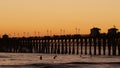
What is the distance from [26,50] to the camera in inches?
7402

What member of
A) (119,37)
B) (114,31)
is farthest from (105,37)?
(114,31)

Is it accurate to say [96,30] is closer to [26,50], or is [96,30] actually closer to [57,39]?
[57,39]

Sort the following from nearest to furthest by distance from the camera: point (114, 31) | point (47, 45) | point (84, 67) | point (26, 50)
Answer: point (84, 67) < point (114, 31) < point (47, 45) < point (26, 50)

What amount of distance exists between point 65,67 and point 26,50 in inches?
3835

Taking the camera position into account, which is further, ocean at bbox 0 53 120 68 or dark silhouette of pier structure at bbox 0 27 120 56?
dark silhouette of pier structure at bbox 0 27 120 56

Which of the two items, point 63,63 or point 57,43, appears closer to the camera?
point 63,63

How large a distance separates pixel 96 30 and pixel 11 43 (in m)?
42.8

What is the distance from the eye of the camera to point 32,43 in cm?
18488

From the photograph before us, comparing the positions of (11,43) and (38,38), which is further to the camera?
(11,43)

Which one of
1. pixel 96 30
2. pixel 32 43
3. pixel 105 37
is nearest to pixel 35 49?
pixel 32 43

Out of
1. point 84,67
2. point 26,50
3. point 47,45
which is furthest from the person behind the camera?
point 26,50

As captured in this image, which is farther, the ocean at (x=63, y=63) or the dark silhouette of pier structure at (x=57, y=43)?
the dark silhouette of pier structure at (x=57, y=43)

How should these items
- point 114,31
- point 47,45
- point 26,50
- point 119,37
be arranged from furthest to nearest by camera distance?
point 26,50 < point 47,45 < point 114,31 < point 119,37

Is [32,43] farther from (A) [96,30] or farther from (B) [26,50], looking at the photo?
(A) [96,30]
